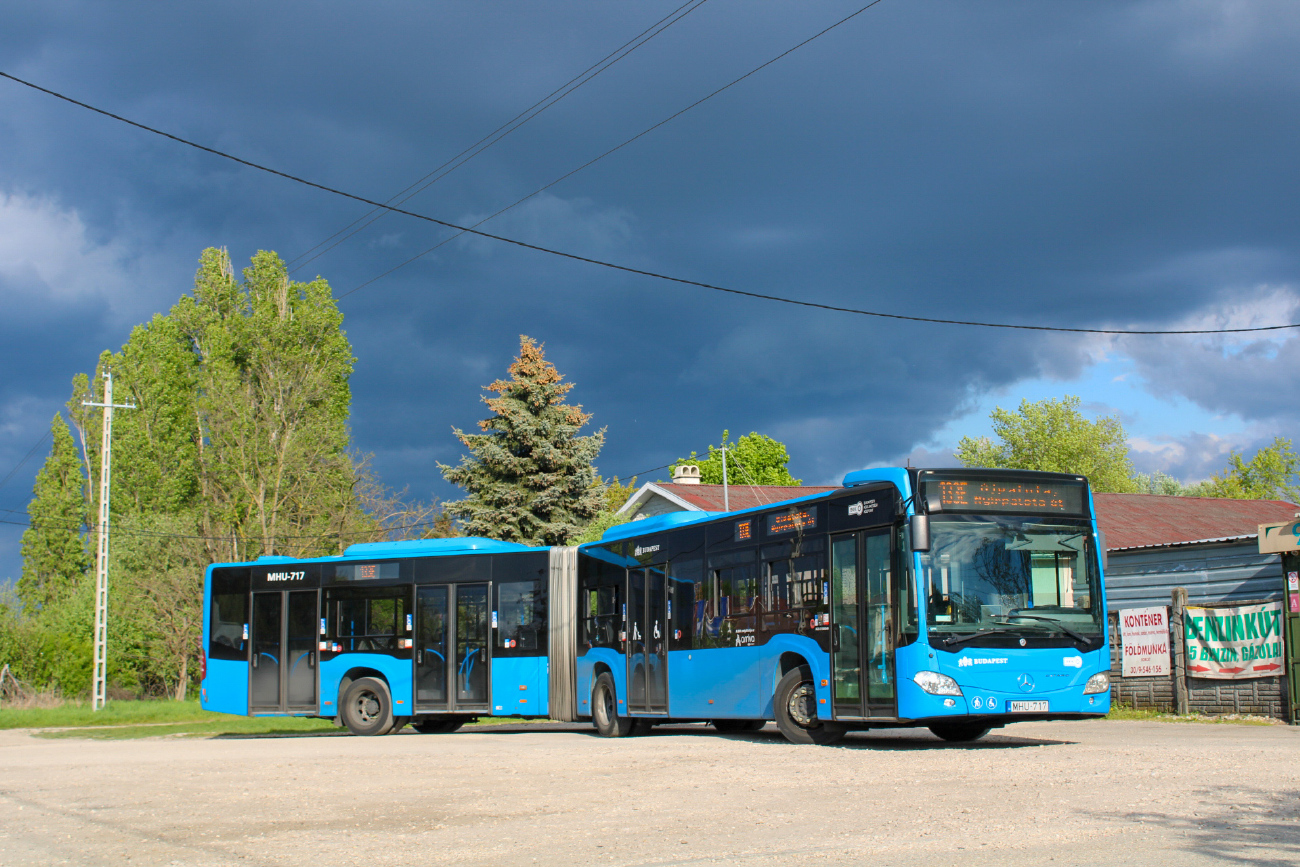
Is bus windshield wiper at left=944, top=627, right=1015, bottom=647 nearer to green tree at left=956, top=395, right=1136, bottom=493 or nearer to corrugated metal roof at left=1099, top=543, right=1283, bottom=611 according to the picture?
corrugated metal roof at left=1099, top=543, right=1283, bottom=611

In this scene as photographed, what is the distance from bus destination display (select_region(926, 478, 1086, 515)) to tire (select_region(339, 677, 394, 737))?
1165 centimetres

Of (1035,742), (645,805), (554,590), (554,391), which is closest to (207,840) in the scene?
(645,805)

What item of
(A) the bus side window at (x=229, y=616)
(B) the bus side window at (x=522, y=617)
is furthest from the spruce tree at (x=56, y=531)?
(B) the bus side window at (x=522, y=617)

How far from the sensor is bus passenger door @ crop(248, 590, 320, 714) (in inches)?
860

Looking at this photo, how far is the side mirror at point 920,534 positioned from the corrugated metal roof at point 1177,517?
1734cm

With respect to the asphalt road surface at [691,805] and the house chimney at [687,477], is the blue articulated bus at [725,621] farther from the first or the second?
the house chimney at [687,477]

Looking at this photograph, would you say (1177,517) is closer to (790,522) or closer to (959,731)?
(959,731)

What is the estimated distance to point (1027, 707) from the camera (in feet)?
43.8

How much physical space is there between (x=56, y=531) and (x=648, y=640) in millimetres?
45100

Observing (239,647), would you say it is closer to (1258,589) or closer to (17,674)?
(1258,589)

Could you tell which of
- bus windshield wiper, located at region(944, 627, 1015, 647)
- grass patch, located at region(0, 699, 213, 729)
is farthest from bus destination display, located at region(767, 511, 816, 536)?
grass patch, located at region(0, 699, 213, 729)

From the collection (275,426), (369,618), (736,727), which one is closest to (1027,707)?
(736,727)

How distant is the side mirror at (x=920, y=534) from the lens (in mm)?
13039

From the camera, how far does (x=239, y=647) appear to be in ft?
73.9
